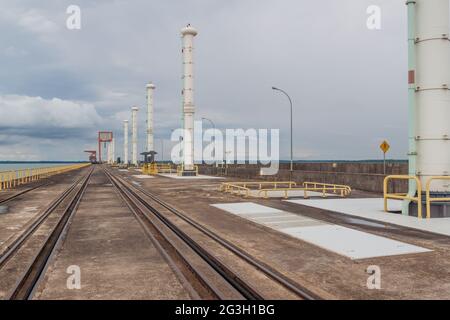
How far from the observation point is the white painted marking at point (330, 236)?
8.50 m

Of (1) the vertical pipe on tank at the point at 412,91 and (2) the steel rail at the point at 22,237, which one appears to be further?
(1) the vertical pipe on tank at the point at 412,91

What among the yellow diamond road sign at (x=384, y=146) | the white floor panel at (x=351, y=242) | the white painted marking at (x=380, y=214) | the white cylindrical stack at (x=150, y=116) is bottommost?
the white floor panel at (x=351, y=242)

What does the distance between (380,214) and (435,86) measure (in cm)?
519

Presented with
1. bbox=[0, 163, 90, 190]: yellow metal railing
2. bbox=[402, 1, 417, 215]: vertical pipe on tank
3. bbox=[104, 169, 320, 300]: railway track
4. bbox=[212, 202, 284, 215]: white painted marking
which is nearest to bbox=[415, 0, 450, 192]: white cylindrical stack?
bbox=[402, 1, 417, 215]: vertical pipe on tank

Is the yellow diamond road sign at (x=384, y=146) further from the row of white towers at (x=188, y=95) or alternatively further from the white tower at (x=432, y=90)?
the row of white towers at (x=188, y=95)

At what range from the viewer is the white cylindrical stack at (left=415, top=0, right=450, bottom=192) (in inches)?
537

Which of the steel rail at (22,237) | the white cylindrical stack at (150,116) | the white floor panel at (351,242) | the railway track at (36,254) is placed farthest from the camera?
the white cylindrical stack at (150,116)

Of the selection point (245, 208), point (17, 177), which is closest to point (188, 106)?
point (17, 177)

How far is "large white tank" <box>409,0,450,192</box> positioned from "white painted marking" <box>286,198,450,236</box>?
1.85 metres

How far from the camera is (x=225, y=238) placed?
9984 mm

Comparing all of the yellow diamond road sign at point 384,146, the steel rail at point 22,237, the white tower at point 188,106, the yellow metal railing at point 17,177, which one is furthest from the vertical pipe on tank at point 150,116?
the steel rail at point 22,237

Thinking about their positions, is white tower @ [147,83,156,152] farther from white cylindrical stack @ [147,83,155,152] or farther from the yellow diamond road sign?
the yellow diamond road sign

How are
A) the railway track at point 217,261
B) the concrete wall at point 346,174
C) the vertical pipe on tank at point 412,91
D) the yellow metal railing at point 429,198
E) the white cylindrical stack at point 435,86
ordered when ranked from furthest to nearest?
the concrete wall at point 346,174, the vertical pipe on tank at point 412,91, the white cylindrical stack at point 435,86, the yellow metal railing at point 429,198, the railway track at point 217,261

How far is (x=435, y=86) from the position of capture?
45.0 ft
